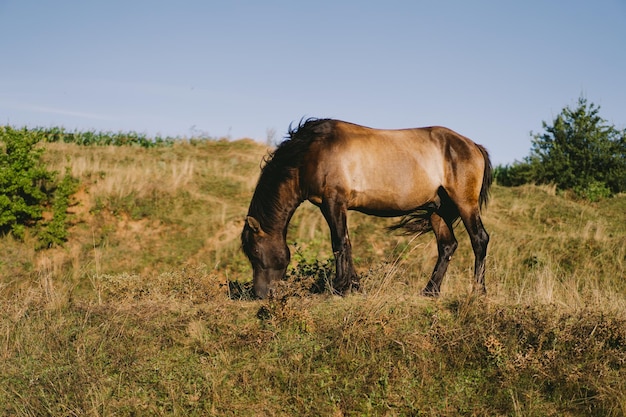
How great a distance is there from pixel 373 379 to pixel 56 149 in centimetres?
1784

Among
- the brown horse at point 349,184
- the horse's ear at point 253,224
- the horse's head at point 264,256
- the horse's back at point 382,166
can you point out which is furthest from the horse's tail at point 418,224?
the horse's ear at point 253,224

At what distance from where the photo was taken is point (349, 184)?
750 centimetres

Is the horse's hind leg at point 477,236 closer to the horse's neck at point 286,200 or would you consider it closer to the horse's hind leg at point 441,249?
the horse's hind leg at point 441,249

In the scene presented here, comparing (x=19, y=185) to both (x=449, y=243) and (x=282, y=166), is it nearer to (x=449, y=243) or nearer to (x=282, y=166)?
(x=282, y=166)

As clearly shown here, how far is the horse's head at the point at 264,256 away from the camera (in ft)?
Result: 25.2

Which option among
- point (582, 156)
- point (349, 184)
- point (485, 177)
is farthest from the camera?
point (582, 156)

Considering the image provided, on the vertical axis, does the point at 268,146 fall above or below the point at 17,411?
above

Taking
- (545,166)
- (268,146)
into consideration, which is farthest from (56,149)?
(545,166)

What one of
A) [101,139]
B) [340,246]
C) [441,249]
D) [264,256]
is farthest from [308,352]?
[101,139]

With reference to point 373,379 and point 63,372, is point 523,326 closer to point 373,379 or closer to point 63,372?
point 373,379

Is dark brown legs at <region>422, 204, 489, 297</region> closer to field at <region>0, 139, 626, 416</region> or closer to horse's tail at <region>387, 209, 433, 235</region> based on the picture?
horse's tail at <region>387, 209, 433, 235</region>

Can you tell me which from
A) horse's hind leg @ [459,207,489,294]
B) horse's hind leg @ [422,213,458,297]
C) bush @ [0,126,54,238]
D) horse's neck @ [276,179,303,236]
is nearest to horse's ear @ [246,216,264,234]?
horse's neck @ [276,179,303,236]

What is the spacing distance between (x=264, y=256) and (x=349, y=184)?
1619mm

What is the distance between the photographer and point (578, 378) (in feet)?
17.9
